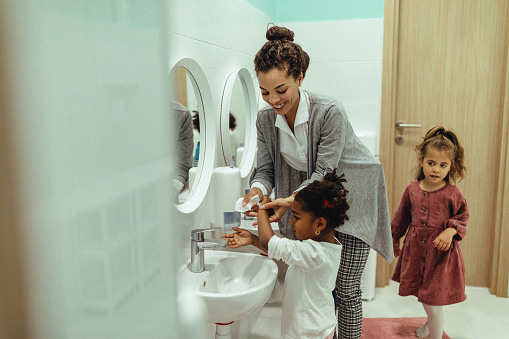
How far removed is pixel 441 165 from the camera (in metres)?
2.01

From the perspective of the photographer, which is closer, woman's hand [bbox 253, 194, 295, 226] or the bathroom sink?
the bathroom sink

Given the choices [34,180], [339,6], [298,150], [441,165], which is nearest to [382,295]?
[441,165]

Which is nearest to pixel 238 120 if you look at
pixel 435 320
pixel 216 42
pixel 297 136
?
pixel 216 42

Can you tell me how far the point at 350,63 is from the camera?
→ 2.67 metres

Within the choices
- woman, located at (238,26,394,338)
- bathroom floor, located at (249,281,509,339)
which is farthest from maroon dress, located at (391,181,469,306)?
bathroom floor, located at (249,281,509,339)

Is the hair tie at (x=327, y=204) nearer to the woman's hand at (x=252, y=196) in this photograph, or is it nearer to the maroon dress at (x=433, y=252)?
the woman's hand at (x=252, y=196)

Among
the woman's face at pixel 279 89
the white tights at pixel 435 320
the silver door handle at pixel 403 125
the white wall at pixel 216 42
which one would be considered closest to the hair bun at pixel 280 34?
the woman's face at pixel 279 89

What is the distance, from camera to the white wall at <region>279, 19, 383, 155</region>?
2631mm

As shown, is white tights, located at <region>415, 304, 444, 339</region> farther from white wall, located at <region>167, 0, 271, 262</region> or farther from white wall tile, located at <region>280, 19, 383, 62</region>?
white wall tile, located at <region>280, 19, 383, 62</region>

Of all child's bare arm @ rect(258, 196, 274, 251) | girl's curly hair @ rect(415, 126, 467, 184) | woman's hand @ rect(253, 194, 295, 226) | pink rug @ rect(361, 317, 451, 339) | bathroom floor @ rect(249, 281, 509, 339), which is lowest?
pink rug @ rect(361, 317, 451, 339)

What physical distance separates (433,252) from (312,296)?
2.65 ft

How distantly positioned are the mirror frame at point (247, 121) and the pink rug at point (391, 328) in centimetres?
108

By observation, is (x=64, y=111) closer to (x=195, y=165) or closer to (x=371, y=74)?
(x=195, y=165)

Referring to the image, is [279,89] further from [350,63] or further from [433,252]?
[350,63]
